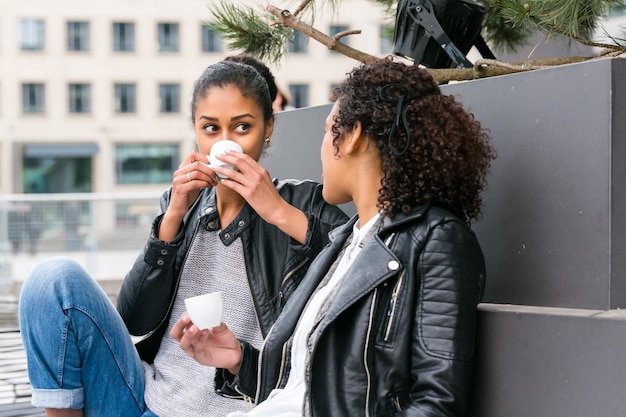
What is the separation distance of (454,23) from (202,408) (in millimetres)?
1370

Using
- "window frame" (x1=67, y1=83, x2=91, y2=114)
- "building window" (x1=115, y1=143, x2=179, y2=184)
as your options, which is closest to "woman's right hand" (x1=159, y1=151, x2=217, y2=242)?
"building window" (x1=115, y1=143, x2=179, y2=184)

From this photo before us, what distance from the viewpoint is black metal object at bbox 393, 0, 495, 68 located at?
2787mm

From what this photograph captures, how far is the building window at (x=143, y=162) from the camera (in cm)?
4131

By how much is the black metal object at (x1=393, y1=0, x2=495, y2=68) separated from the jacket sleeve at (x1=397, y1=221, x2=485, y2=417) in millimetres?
1136

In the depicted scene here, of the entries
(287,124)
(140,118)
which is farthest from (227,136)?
(140,118)

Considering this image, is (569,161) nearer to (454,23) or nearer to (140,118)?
(454,23)

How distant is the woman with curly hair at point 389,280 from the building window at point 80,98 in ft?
132

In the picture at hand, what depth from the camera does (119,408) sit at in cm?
238

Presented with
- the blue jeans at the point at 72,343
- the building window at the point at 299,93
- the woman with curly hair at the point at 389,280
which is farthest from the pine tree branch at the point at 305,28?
the building window at the point at 299,93

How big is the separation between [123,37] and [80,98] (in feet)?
10.8

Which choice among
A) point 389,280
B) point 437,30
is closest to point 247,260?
point 389,280

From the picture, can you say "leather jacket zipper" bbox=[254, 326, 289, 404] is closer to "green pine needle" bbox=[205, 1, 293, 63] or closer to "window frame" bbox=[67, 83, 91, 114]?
"green pine needle" bbox=[205, 1, 293, 63]

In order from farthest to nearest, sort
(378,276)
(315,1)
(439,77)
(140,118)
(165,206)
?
(140,118)
(315,1)
(439,77)
(165,206)
(378,276)

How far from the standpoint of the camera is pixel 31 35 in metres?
40.4
